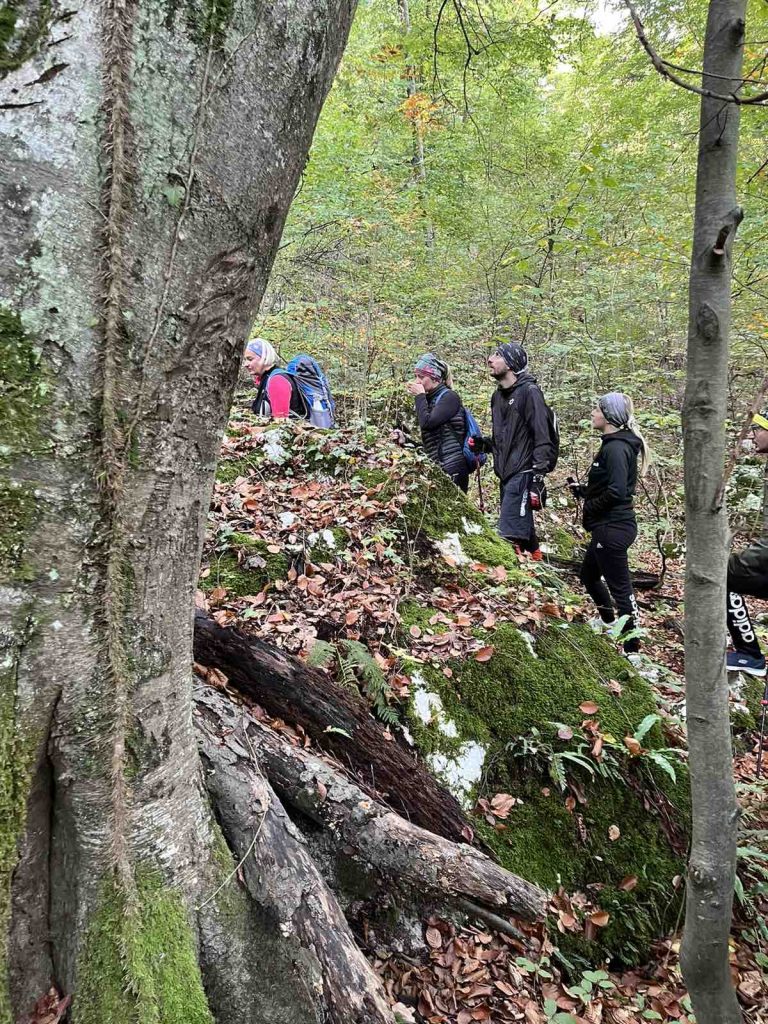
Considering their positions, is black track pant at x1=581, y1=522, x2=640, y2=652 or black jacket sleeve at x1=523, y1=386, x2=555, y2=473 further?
Answer: black jacket sleeve at x1=523, y1=386, x2=555, y2=473

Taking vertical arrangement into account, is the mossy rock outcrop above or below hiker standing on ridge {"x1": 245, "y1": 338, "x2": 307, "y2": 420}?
below

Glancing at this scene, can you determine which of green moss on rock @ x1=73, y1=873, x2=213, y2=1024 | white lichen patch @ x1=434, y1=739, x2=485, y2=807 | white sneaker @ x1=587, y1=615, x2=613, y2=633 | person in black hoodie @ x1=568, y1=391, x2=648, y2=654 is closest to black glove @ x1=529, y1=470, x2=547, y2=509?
person in black hoodie @ x1=568, y1=391, x2=648, y2=654

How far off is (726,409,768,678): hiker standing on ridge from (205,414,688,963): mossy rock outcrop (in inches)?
59.0

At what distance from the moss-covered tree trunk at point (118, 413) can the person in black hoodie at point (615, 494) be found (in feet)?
16.0

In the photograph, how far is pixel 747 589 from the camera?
16.6 feet

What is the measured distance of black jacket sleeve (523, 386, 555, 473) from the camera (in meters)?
6.16

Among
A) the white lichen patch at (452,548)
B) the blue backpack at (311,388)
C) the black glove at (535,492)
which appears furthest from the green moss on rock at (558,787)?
the blue backpack at (311,388)

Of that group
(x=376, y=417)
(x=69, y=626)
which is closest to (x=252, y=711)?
(x=69, y=626)

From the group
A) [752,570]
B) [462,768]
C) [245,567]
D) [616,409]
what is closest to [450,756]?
[462,768]

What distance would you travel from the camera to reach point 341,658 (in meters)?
3.45

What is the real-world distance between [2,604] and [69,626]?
16 cm

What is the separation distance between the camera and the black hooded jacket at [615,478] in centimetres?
566

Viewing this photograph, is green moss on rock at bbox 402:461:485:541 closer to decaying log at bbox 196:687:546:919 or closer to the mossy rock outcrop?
the mossy rock outcrop

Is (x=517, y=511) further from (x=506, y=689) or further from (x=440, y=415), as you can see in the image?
(x=506, y=689)
